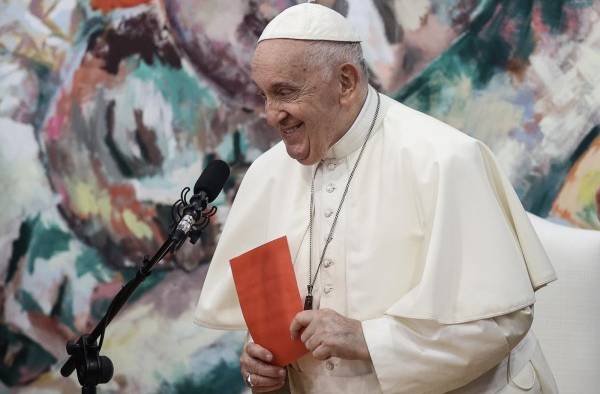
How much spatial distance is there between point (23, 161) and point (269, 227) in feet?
5.32

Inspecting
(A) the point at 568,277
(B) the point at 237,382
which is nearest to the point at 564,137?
(A) the point at 568,277

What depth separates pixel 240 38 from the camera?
3.88 metres

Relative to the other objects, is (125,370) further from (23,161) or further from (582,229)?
(582,229)

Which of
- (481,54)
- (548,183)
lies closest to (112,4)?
(481,54)

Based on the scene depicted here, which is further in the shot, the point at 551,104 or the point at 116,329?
the point at 116,329

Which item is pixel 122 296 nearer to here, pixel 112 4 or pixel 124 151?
pixel 124 151

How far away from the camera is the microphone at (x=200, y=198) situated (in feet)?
7.26

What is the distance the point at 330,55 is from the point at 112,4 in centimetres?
167

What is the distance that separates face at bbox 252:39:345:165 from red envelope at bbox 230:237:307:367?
0.31 m

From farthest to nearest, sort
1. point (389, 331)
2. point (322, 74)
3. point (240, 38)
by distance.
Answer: point (240, 38) < point (322, 74) < point (389, 331)

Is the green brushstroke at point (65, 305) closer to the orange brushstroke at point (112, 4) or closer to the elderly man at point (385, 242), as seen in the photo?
the orange brushstroke at point (112, 4)

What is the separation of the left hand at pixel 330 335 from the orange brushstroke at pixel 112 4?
202cm

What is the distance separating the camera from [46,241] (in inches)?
161

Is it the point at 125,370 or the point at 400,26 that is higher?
the point at 400,26
